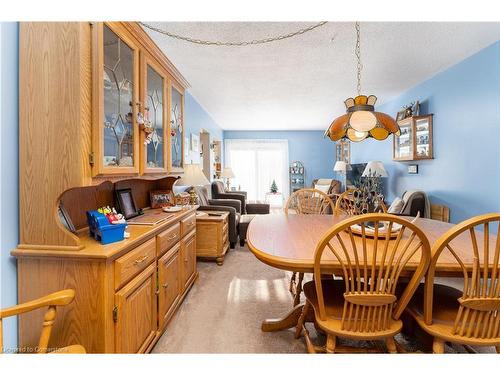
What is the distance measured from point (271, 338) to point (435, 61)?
11.2ft

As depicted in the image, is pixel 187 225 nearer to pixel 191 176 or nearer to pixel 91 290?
pixel 191 176

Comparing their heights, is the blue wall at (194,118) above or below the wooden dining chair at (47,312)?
above

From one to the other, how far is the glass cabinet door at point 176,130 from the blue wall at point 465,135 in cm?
313

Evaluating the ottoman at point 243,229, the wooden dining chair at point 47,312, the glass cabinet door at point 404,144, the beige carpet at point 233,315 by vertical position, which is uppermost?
the glass cabinet door at point 404,144

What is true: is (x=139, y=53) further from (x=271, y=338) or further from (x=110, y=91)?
(x=271, y=338)

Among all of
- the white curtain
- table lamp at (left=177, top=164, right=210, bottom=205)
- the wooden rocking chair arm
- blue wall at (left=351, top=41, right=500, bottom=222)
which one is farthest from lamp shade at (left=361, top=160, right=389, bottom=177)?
the wooden rocking chair arm

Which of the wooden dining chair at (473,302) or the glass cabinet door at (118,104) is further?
the glass cabinet door at (118,104)

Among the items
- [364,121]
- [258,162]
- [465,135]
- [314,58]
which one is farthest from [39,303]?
[258,162]

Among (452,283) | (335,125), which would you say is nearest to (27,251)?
(335,125)

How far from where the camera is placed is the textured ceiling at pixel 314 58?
216cm

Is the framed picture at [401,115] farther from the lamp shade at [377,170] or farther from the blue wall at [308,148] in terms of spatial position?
the blue wall at [308,148]

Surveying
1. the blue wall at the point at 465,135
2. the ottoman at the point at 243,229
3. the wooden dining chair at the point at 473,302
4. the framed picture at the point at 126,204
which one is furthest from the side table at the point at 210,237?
the blue wall at the point at 465,135

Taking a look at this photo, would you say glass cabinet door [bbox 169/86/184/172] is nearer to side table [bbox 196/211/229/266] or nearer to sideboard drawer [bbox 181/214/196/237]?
sideboard drawer [bbox 181/214/196/237]

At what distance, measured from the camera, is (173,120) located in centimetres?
232
